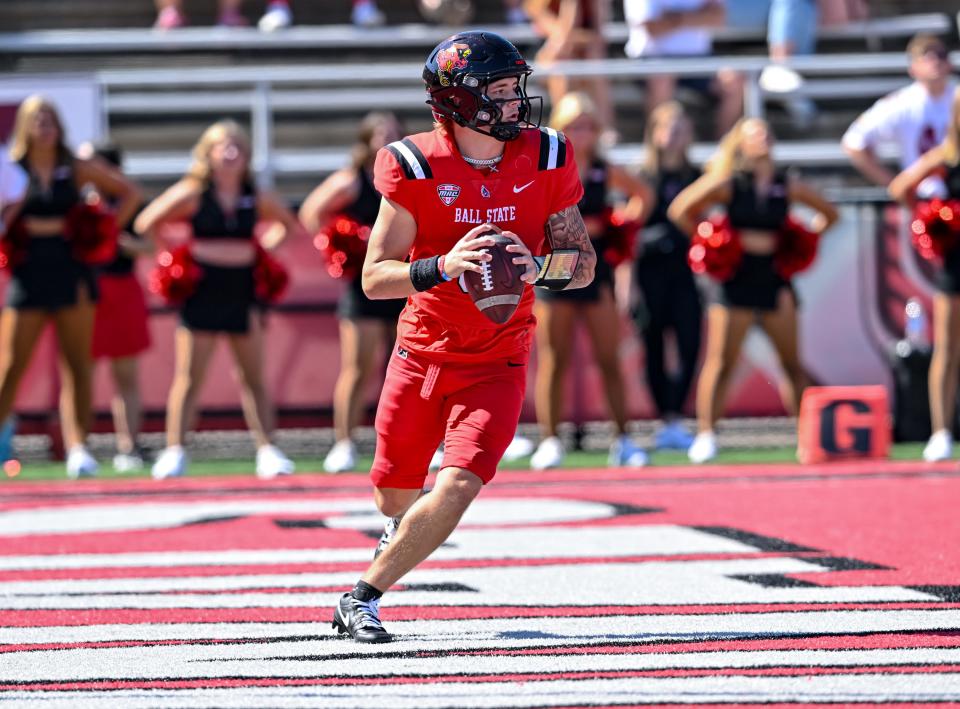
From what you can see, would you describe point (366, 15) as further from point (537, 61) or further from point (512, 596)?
point (512, 596)

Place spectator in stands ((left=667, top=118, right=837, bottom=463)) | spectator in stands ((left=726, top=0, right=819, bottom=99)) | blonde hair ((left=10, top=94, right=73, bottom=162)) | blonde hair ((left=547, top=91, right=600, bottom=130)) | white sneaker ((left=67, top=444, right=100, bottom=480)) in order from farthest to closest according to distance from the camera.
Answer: spectator in stands ((left=726, top=0, right=819, bottom=99)) → spectator in stands ((left=667, top=118, right=837, bottom=463)) → white sneaker ((left=67, top=444, right=100, bottom=480)) → blonde hair ((left=547, top=91, right=600, bottom=130)) → blonde hair ((left=10, top=94, right=73, bottom=162))

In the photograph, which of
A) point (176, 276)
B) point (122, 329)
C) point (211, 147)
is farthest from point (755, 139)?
point (122, 329)

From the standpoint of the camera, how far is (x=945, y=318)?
11.6 meters

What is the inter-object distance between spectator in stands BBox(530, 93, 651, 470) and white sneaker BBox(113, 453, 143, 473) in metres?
2.60

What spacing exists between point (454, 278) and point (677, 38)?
1022 centimetres

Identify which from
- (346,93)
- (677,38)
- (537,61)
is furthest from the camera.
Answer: (346,93)

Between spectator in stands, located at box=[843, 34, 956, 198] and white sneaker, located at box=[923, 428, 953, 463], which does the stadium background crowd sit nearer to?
spectator in stands, located at box=[843, 34, 956, 198]

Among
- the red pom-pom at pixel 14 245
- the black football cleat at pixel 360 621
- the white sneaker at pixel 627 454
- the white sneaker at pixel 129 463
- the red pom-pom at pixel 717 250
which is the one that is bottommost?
the white sneaker at pixel 129 463

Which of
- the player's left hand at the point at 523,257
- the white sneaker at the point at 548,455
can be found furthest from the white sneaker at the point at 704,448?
the player's left hand at the point at 523,257

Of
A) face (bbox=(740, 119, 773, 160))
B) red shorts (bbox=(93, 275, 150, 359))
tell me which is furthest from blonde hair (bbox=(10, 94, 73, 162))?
face (bbox=(740, 119, 773, 160))

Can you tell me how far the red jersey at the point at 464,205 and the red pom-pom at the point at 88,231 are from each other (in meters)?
5.97

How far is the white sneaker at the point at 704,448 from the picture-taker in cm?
1213

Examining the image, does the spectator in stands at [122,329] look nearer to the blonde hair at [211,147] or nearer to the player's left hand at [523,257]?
the blonde hair at [211,147]

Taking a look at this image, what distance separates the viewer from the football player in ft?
18.8
